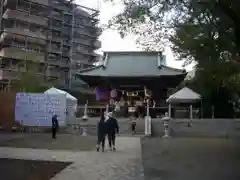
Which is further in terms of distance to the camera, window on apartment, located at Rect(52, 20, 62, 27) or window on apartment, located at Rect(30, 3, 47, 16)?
window on apartment, located at Rect(52, 20, 62, 27)

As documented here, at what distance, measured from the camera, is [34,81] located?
39.8 m

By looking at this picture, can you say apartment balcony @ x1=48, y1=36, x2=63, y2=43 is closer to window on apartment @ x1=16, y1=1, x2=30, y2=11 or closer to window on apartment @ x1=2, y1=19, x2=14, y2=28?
window on apartment @ x1=16, y1=1, x2=30, y2=11

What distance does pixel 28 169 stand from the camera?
403 inches

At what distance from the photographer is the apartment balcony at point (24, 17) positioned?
4988 centimetres

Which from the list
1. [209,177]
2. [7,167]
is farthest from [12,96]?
[209,177]

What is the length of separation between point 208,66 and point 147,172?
32.1 ft

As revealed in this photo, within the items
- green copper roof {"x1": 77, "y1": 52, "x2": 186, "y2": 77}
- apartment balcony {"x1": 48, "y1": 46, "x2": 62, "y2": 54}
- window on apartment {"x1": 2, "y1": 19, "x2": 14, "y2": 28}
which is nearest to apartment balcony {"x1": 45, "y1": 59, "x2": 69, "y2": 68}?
apartment balcony {"x1": 48, "y1": 46, "x2": 62, "y2": 54}

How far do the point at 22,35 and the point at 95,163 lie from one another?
42.9 m

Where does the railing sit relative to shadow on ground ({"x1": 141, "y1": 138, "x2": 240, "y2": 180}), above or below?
above

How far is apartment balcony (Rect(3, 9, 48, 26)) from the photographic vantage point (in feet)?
164

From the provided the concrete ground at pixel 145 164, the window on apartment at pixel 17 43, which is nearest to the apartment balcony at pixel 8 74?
the window on apartment at pixel 17 43

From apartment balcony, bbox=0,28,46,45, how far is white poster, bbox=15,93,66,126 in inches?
1085

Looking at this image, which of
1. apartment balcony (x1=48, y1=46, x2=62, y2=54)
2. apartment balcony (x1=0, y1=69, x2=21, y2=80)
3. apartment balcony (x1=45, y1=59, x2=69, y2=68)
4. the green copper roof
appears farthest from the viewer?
apartment balcony (x1=45, y1=59, x2=69, y2=68)

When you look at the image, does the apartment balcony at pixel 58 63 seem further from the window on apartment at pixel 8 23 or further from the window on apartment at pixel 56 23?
the window on apartment at pixel 8 23
